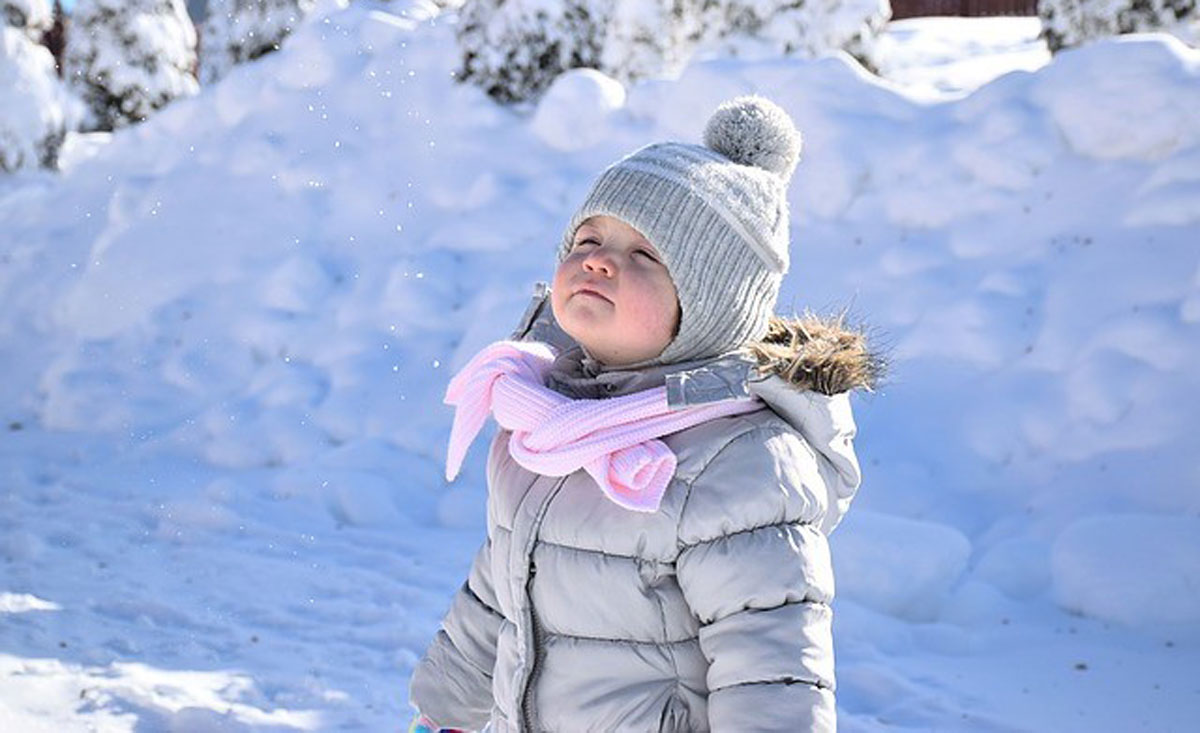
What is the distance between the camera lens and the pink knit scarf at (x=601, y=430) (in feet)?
5.87

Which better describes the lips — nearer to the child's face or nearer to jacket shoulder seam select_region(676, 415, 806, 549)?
the child's face

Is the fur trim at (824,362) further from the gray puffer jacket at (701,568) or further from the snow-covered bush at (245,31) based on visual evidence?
the snow-covered bush at (245,31)

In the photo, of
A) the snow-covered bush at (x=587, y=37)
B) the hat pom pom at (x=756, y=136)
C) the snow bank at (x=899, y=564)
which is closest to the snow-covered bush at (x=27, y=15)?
the snow-covered bush at (x=587, y=37)

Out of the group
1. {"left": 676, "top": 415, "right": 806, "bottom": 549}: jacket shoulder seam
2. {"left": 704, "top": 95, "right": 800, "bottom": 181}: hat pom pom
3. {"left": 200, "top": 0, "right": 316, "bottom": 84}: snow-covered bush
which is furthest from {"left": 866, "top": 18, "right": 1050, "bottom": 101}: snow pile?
{"left": 676, "top": 415, "right": 806, "bottom": 549}: jacket shoulder seam

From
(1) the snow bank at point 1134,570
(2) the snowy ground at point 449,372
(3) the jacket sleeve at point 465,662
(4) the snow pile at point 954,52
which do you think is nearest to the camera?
(3) the jacket sleeve at point 465,662

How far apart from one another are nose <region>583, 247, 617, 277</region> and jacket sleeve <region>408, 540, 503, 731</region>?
1.68 ft

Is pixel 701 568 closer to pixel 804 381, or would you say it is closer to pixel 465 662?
pixel 804 381

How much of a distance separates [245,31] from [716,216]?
13.7 meters

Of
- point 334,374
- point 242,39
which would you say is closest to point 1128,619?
point 334,374

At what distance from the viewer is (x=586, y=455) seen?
6.01 ft

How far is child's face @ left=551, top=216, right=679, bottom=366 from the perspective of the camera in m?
1.91

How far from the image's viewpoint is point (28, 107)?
12961 mm

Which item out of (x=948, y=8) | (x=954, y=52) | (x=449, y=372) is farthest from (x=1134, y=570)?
(x=948, y=8)

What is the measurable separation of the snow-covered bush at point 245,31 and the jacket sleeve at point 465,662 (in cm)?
1179
